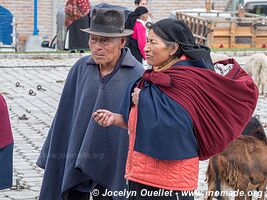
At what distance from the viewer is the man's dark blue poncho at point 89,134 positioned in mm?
5984

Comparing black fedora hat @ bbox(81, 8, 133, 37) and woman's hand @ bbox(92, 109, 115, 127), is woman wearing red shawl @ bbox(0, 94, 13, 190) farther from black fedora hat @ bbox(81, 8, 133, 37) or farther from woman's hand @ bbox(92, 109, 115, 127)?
woman's hand @ bbox(92, 109, 115, 127)

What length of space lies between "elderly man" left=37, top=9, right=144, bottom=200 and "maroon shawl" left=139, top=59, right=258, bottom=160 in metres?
0.96

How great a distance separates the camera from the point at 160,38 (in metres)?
5.07

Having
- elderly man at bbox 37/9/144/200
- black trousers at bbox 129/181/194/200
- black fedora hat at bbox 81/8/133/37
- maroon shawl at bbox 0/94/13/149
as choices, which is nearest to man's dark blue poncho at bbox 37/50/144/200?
elderly man at bbox 37/9/144/200

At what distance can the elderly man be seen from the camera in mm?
5988

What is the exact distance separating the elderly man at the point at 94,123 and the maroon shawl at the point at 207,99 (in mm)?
961

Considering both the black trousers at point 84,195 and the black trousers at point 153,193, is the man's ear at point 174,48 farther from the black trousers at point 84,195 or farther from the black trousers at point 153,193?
the black trousers at point 84,195

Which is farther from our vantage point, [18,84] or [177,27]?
[18,84]

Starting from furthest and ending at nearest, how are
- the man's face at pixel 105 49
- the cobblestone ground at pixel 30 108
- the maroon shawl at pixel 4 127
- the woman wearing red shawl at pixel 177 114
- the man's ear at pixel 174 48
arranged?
1. the cobblestone ground at pixel 30 108
2. the maroon shawl at pixel 4 127
3. the man's face at pixel 105 49
4. the man's ear at pixel 174 48
5. the woman wearing red shawl at pixel 177 114

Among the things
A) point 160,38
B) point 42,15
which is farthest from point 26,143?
point 42,15

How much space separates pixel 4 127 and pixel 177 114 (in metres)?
2.11

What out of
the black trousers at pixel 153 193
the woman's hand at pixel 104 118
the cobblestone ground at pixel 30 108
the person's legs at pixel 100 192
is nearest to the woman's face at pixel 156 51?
the woman's hand at pixel 104 118

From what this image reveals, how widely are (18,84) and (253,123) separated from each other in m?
9.62

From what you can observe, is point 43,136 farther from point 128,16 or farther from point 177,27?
point 177,27
